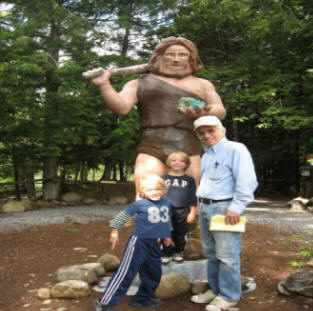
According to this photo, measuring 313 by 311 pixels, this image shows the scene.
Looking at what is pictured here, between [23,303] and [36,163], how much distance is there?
819 cm

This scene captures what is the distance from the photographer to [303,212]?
9469 mm

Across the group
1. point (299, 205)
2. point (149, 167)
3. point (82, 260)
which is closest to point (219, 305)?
point (149, 167)

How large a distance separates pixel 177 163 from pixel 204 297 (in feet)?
3.65

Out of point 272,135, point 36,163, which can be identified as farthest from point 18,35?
point 272,135

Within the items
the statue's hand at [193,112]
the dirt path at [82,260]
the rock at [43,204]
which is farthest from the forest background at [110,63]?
the statue's hand at [193,112]

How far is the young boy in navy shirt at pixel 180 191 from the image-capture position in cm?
311

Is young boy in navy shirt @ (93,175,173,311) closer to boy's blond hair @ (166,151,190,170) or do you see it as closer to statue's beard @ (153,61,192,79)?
boy's blond hair @ (166,151,190,170)

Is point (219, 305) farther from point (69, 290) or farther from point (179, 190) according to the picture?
point (69, 290)

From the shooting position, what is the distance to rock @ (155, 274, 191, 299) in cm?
305

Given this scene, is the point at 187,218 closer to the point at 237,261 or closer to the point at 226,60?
the point at 237,261

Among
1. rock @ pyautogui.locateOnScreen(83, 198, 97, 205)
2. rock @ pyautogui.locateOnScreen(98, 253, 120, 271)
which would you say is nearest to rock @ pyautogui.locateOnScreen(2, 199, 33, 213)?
Result: rock @ pyautogui.locateOnScreen(83, 198, 97, 205)

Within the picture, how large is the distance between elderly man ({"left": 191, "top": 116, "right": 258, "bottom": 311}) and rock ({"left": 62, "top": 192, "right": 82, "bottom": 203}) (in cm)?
876

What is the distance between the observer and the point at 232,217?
2504 mm

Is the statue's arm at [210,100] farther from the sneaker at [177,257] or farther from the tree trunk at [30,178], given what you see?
the tree trunk at [30,178]
